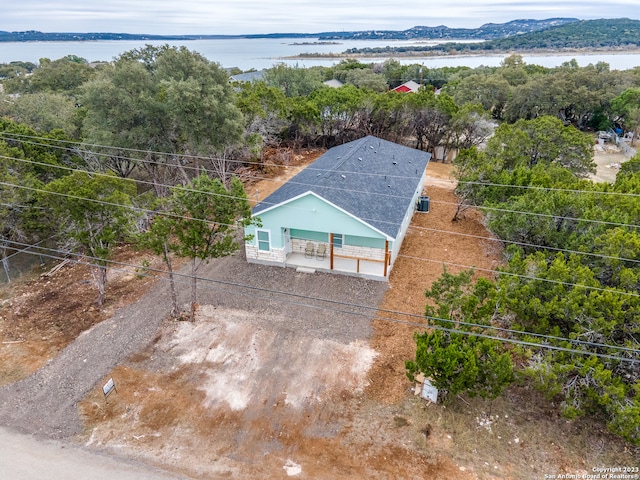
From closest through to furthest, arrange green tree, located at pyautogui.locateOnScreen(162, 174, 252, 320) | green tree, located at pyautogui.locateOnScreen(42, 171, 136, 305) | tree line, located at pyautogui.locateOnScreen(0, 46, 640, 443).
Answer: tree line, located at pyautogui.locateOnScreen(0, 46, 640, 443) → green tree, located at pyautogui.locateOnScreen(162, 174, 252, 320) → green tree, located at pyautogui.locateOnScreen(42, 171, 136, 305)

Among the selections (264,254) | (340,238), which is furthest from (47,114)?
(340,238)

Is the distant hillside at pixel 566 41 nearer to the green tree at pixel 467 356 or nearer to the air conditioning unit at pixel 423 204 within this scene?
the air conditioning unit at pixel 423 204

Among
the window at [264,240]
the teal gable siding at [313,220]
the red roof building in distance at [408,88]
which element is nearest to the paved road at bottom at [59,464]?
the teal gable siding at [313,220]

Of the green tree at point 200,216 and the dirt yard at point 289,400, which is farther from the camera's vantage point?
the green tree at point 200,216

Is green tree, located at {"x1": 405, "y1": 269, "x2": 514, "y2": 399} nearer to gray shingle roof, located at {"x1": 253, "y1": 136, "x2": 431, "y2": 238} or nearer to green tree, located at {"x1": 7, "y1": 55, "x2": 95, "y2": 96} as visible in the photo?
gray shingle roof, located at {"x1": 253, "y1": 136, "x2": 431, "y2": 238}

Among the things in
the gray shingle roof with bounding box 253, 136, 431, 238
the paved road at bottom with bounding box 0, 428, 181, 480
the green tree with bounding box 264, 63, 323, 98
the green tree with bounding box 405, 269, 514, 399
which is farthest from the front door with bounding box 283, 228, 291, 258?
the green tree with bounding box 264, 63, 323, 98

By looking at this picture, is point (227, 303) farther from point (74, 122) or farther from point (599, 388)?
point (74, 122)

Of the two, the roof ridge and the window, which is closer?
the window
